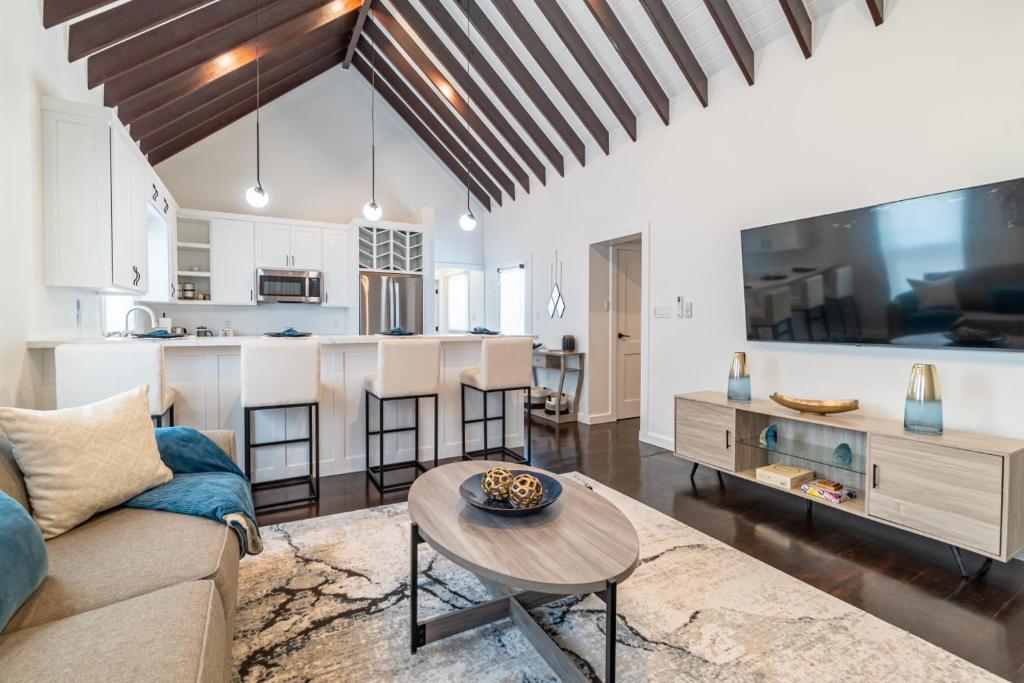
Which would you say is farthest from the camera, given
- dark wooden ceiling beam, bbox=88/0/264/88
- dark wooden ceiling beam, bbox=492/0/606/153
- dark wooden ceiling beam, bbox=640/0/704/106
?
dark wooden ceiling beam, bbox=492/0/606/153

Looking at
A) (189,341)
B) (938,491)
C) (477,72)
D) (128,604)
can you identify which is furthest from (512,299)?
(128,604)

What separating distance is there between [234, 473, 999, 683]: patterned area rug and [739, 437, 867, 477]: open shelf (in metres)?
0.98

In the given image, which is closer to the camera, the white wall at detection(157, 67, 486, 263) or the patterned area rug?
the patterned area rug

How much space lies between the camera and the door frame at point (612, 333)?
4.55 meters

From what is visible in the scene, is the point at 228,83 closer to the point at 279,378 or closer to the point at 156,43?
the point at 156,43

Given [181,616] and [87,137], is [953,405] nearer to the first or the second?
[181,616]

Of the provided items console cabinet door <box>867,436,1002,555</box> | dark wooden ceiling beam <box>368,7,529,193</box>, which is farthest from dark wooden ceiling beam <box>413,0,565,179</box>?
console cabinet door <box>867,436,1002,555</box>

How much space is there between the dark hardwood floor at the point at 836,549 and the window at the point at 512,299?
10.3 ft

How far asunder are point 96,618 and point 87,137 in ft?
9.28

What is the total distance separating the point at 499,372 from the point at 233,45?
3.51 metres

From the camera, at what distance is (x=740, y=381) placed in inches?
132

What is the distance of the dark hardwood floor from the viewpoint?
73.0 inches

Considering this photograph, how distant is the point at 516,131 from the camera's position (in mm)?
5828

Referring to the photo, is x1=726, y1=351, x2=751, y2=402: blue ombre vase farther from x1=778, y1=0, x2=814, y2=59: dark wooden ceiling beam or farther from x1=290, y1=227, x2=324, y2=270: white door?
x1=290, y1=227, x2=324, y2=270: white door
